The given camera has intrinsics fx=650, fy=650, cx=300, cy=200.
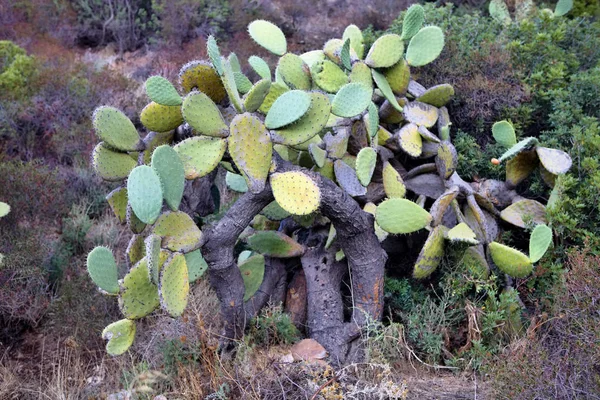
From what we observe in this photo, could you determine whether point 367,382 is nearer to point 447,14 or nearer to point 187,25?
point 447,14

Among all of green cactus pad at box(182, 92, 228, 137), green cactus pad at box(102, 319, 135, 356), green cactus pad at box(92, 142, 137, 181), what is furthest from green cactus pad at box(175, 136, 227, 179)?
green cactus pad at box(102, 319, 135, 356)

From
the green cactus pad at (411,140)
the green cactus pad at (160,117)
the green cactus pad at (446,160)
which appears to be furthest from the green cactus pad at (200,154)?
the green cactus pad at (446,160)

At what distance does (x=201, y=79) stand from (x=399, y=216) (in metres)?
1.43

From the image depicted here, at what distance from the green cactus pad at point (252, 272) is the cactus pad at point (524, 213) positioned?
170cm

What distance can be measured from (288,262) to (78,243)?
1.99 metres

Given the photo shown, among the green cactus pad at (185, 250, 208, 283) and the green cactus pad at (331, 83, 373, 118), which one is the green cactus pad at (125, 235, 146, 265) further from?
the green cactus pad at (331, 83, 373, 118)

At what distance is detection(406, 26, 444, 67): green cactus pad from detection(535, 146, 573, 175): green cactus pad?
1081 mm

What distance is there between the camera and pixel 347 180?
13.4 feet

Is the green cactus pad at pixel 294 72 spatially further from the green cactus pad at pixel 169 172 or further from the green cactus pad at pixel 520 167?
the green cactus pad at pixel 169 172

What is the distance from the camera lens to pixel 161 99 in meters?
3.52

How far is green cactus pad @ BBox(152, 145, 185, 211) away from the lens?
3.11 metres

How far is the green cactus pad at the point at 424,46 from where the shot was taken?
4.92 meters

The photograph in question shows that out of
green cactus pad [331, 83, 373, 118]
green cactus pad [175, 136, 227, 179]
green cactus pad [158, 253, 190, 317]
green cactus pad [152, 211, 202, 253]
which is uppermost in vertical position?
green cactus pad [331, 83, 373, 118]

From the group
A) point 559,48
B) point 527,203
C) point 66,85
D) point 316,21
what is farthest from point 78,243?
point 316,21
